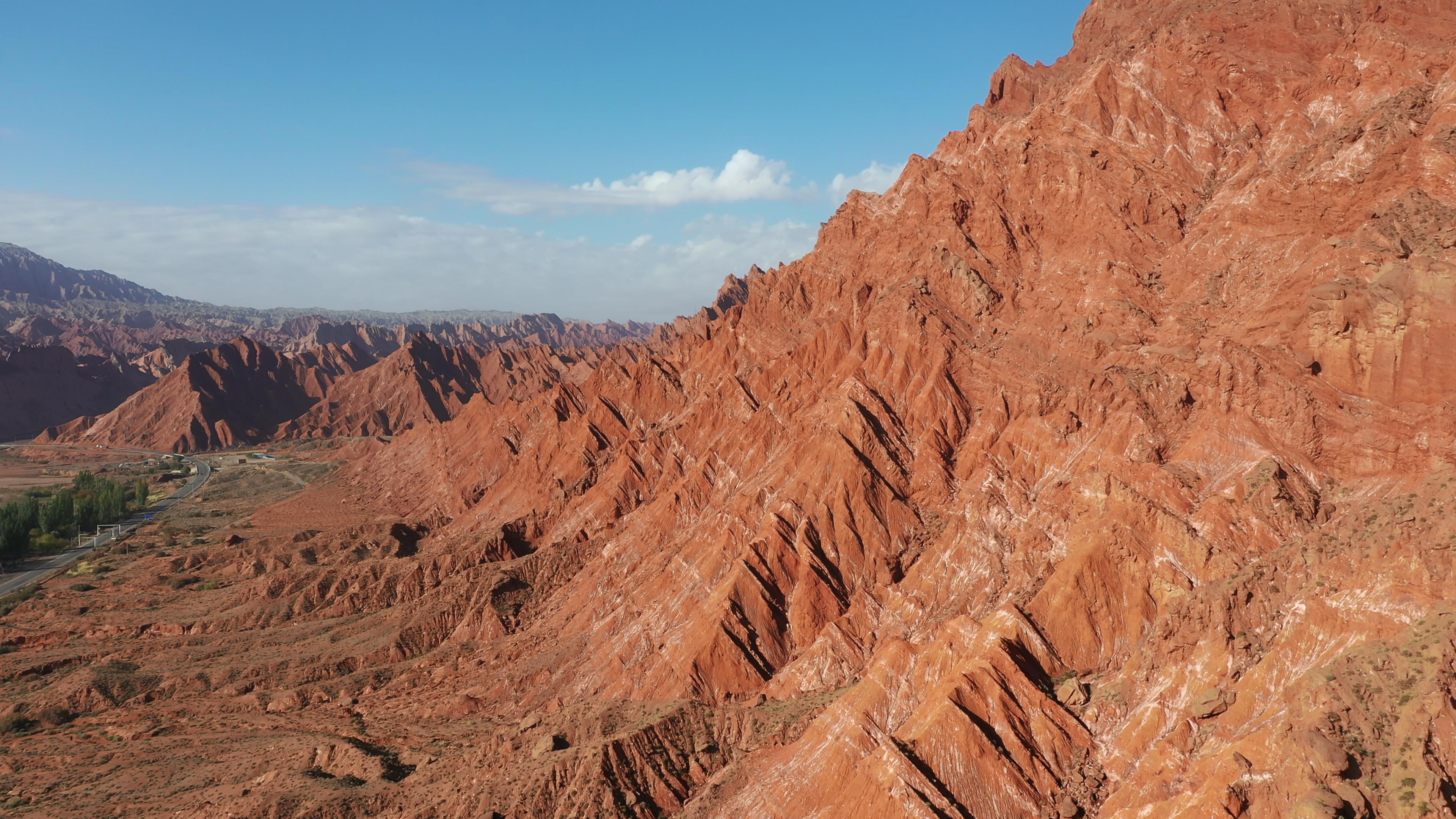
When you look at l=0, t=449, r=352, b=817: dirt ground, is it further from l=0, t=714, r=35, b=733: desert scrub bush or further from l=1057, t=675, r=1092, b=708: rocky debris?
l=1057, t=675, r=1092, b=708: rocky debris

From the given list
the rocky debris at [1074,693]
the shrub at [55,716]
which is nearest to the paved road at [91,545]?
the shrub at [55,716]

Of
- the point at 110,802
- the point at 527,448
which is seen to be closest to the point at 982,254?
the point at 527,448

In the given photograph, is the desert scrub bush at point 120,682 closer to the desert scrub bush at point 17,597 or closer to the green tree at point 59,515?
the desert scrub bush at point 17,597

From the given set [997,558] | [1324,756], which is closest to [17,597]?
[997,558]

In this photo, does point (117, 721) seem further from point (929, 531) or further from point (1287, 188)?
point (1287, 188)

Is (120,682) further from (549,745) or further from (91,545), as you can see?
(91,545)

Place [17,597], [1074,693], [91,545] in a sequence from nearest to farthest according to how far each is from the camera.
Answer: [1074,693] → [17,597] → [91,545]
